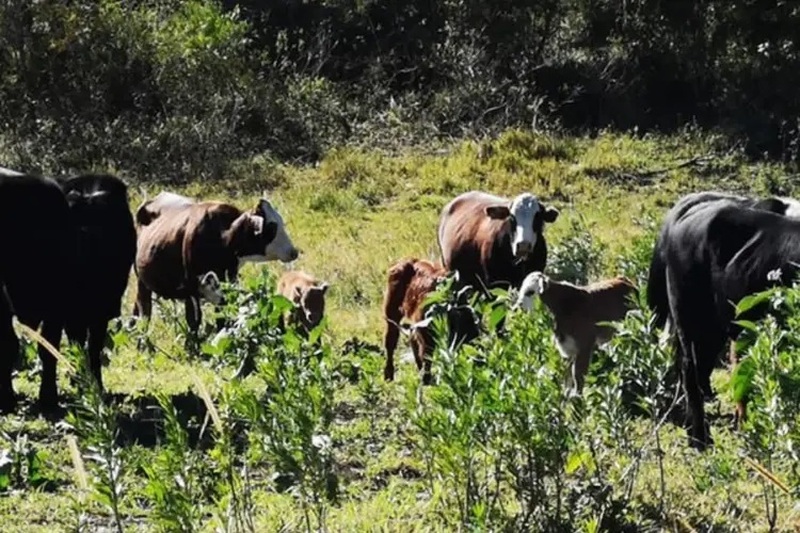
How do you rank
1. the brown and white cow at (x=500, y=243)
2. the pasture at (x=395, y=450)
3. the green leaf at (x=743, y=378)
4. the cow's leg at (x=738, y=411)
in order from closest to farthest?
the pasture at (x=395, y=450) < the green leaf at (x=743, y=378) < the cow's leg at (x=738, y=411) < the brown and white cow at (x=500, y=243)

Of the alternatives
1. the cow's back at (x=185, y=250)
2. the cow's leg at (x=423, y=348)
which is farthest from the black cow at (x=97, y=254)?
the cow's back at (x=185, y=250)

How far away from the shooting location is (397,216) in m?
20.1

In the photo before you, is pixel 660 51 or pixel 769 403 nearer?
pixel 769 403

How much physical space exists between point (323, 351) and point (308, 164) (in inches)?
747

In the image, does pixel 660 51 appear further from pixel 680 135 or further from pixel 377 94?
pixel 377 94

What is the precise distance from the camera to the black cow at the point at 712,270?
784 cm

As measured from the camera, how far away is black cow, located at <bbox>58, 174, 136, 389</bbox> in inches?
368

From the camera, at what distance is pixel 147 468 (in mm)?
4340

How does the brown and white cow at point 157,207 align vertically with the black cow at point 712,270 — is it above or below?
below

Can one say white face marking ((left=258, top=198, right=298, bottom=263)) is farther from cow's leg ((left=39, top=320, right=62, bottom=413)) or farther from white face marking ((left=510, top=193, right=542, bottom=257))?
cow's leg ((left=39, top=320, right=62, bottom=413))

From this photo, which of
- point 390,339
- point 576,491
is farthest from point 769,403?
point 390,339

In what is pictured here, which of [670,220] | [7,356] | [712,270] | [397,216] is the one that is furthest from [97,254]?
[397,216]

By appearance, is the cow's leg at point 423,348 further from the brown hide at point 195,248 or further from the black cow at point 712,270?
the brown hide at point 195,248

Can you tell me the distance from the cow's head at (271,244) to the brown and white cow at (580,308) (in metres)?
3.54
